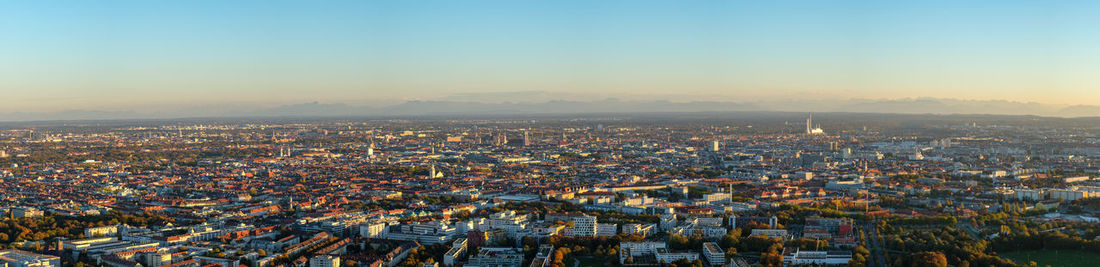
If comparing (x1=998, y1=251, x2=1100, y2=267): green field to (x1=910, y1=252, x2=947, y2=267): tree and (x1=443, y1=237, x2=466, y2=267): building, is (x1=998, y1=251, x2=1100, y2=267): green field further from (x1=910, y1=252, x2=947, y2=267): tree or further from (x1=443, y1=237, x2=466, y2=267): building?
(x1=443, y1=237, x2=466, y2=267): building

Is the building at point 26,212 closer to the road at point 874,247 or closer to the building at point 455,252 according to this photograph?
the building at point 455,252

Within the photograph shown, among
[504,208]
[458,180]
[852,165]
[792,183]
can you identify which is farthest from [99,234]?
[852,165]

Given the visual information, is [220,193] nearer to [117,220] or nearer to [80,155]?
[117,220]

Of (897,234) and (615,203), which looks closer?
(897,234)

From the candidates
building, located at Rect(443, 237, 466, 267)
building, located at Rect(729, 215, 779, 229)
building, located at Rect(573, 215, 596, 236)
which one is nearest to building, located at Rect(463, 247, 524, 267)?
building, located at Rect(443, 237, 466, 267)

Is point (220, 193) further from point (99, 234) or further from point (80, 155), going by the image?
point (80, 155)

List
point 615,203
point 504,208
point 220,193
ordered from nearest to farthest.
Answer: point 504,208
point 615,203
point 220,193

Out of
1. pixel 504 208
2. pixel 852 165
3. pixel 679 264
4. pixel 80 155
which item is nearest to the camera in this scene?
pixel 679 264
